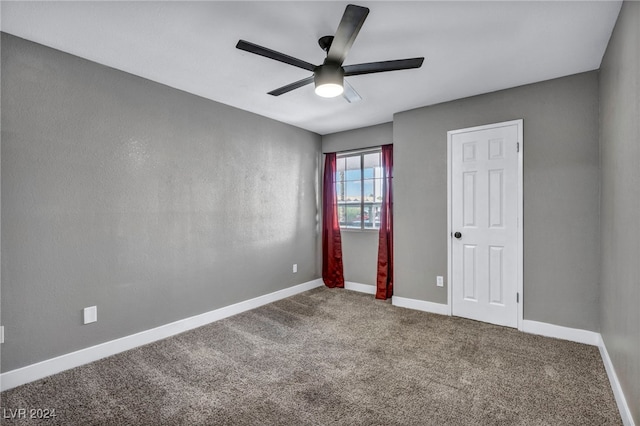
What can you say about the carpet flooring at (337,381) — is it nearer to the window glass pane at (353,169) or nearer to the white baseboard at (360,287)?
the white baseboard at (360,287)

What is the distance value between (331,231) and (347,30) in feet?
11.2

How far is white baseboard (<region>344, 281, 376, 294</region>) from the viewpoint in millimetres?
4547

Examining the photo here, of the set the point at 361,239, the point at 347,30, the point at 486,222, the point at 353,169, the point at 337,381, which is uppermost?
the point at 347,30

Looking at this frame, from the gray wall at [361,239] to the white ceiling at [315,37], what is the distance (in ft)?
4.33

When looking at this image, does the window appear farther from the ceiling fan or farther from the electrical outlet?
the electrical outlet

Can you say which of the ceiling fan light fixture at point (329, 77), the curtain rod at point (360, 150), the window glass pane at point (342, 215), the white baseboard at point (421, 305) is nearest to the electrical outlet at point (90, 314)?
the ceiling fan light fixture at point (329, 77)

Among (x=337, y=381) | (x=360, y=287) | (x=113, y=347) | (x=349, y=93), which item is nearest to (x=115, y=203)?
(x=113, y=347)

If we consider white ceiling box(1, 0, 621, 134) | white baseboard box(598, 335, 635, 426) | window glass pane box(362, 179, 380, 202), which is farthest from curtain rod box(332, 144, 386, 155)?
white baseboard box(598, 335, 635, 426)

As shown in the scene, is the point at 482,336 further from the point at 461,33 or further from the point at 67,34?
the point at 67,34

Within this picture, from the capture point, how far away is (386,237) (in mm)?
4262

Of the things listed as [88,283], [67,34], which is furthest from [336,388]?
[67,34]

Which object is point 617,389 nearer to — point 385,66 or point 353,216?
point 385,66

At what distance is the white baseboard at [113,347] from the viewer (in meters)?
2.18

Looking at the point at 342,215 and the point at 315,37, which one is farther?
the point at 342,215
